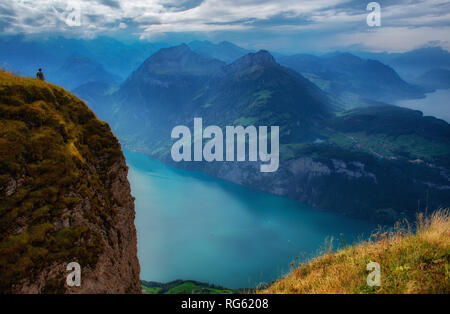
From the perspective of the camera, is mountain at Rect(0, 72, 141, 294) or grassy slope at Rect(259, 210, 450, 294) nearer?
grassy slope at Rect(259, 210, 450, 294)

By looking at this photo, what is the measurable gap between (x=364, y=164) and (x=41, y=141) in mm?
212056

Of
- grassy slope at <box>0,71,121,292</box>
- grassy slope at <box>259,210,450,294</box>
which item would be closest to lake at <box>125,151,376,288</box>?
grassy slope at <box>259,210,450,294</box>

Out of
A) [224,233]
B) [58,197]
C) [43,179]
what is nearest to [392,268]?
[58,197]

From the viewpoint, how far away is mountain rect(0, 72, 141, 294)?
6.84m

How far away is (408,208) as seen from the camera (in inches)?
6654

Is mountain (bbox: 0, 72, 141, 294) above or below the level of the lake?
above

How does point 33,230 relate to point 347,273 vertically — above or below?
above

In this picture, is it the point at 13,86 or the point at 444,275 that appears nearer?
the point at 444,275

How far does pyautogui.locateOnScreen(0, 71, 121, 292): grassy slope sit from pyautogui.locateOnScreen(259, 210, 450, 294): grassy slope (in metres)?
5.44

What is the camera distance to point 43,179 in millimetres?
7824

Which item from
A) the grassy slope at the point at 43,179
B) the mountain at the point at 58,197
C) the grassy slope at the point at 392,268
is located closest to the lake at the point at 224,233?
the grassy slope at the point at 392,268

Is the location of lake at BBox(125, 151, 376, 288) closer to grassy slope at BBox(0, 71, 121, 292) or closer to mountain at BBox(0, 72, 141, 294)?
mountain at BBox(0, 72, 141, 294)
